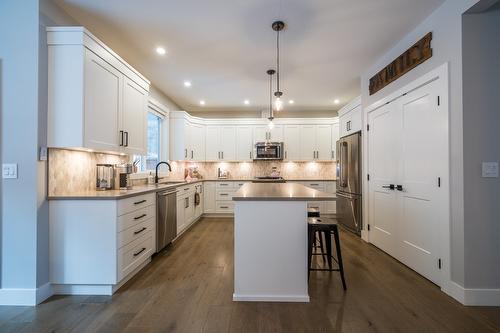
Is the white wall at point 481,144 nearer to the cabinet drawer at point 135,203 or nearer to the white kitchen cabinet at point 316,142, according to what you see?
the cabinet drawer at point 135,203

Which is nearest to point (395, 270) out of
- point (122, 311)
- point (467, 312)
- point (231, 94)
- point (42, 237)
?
point (467, 312)

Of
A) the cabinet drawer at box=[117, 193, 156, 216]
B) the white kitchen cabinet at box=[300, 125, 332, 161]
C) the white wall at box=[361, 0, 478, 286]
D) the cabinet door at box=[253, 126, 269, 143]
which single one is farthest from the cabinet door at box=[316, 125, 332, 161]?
the cabinet drawer at box=[117, 193, 156, 216]

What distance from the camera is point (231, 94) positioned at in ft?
15.9

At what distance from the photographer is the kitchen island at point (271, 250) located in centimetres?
204

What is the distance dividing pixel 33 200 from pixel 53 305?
3.03 ft

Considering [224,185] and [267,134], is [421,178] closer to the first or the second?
[267,134]

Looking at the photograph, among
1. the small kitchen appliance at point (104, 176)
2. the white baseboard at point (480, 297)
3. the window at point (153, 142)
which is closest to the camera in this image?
the white baseboard at point (480, 297)

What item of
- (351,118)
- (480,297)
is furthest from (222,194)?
(480,297)

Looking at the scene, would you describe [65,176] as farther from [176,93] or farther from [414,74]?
[414,74]

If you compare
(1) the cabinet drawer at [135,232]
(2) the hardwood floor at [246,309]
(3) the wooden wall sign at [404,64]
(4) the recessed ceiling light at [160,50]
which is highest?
(4) the recessed ceiling light at [160,50]

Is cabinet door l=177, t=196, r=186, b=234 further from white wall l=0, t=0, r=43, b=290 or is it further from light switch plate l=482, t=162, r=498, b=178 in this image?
light switch plate l=482, t=162, r=498, b=178

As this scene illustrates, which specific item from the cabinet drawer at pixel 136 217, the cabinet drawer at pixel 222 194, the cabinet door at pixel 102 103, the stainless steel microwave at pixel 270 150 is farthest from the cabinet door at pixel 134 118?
the stainless steel microwave at pixel 270 150

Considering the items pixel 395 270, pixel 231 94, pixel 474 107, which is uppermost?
pixel 231 94

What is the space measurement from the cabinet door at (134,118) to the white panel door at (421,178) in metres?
3.37
